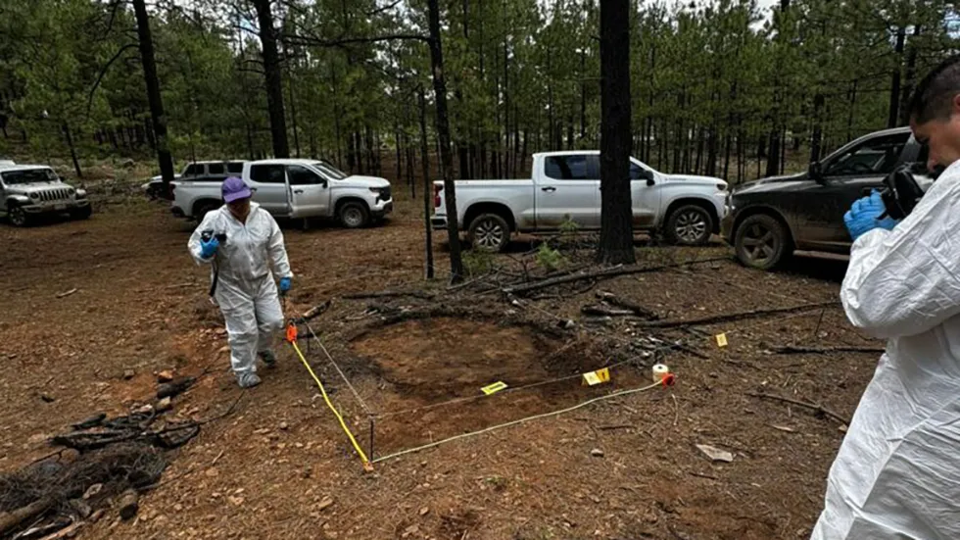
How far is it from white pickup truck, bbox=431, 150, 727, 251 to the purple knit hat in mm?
4804

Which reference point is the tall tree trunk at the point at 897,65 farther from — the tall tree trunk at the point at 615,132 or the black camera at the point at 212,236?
the black camera at the point at 212,236

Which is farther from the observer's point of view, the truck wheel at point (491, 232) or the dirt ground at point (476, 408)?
the truck wheel at point (491, 232)

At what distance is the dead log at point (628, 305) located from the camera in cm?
513

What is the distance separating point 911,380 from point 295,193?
41.5 ft

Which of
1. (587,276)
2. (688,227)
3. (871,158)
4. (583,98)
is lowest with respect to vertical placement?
(587,276)

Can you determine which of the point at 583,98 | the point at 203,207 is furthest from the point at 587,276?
the point at 583,98

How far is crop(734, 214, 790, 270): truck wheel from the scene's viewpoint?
6.75 metres

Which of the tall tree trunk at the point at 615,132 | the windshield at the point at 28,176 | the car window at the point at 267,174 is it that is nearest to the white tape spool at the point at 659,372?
the tall tree trunk at the point at 615,132

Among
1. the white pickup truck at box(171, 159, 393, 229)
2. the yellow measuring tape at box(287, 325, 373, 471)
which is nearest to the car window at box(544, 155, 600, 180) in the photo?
the white pickup truck at box(171, 159, 393, 229)

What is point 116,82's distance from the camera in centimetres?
2645

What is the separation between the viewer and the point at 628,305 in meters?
5.37

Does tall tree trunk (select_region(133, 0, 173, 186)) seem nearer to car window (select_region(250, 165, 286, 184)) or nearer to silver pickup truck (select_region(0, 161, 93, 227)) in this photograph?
silver pickup truck (select_region(0, 161, 93, 227))

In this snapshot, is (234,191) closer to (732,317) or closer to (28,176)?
(732,317)

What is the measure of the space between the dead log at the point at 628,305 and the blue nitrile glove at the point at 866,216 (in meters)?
3.45
